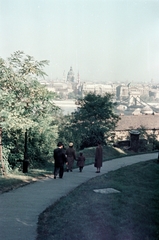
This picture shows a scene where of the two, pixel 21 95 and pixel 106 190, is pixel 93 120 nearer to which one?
pixel 21 95

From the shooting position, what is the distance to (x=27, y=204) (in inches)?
280

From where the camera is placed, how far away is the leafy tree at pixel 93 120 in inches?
1309

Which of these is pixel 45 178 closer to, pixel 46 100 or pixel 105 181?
pixel 105 181

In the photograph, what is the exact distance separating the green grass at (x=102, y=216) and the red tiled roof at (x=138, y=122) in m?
41.3

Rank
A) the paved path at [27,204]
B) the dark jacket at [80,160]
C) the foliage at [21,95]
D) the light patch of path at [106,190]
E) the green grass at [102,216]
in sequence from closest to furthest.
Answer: the green grass at [102,216]
the paved path at [27,204]
the light patch of path at [106,190]
the foliage at [21,95]
the dark jacket at [80,160]

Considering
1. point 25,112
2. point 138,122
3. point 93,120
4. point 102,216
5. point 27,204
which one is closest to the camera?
point 102,216

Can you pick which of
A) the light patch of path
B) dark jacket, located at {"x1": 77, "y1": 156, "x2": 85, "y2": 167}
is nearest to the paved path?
the light patch of path

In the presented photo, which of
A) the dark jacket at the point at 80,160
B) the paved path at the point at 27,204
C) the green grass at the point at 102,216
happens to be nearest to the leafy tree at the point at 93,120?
the dark jacket at the point at 80,160

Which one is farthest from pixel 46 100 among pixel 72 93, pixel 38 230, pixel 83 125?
pixel 72 93

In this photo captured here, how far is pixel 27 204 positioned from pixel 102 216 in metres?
2.09

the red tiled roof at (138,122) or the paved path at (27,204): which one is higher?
the paved path at (27,204)

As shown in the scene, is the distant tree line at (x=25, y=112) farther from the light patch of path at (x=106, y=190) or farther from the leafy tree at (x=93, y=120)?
the leafy tree at (x=93, y=120)

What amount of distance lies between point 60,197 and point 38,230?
2.49m

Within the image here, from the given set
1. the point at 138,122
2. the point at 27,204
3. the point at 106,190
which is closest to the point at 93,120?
the point at 138,122
